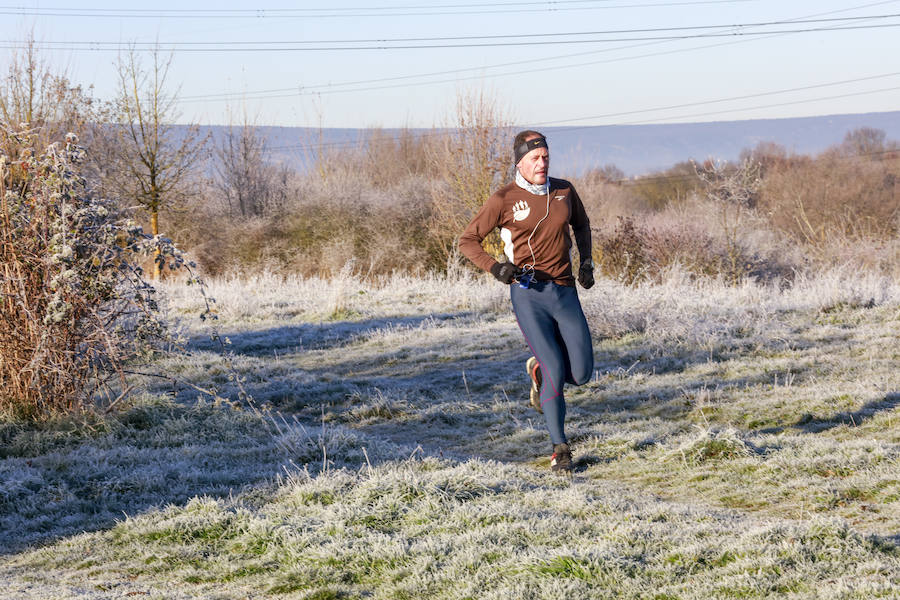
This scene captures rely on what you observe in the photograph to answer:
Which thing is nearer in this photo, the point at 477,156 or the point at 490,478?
the point at 490,478

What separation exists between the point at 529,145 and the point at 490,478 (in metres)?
2.13

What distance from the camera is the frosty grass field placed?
4062mm

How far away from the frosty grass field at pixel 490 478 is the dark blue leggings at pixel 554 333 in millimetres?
604

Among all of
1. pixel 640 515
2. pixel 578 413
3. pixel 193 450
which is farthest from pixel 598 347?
pixel 640 515

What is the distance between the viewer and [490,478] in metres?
5.52

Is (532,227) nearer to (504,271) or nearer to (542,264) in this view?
(542,264)

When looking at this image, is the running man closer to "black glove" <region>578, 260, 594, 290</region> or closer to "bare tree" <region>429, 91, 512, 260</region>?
"black glove" <region>578, 260, 594, 290</region>

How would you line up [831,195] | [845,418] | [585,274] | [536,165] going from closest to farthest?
[536,165], [585,274], [845,418], [831,195]

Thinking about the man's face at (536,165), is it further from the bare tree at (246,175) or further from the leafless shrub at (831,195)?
the bare tree at (246,175)

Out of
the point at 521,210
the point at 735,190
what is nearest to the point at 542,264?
the point at 521,210

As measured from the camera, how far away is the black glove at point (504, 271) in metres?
5.80

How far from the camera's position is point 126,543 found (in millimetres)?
4996

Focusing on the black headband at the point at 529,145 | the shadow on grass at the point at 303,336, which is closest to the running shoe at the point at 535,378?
the black headband at the point at 529,145

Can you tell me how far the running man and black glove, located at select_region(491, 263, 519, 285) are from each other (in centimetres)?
3
